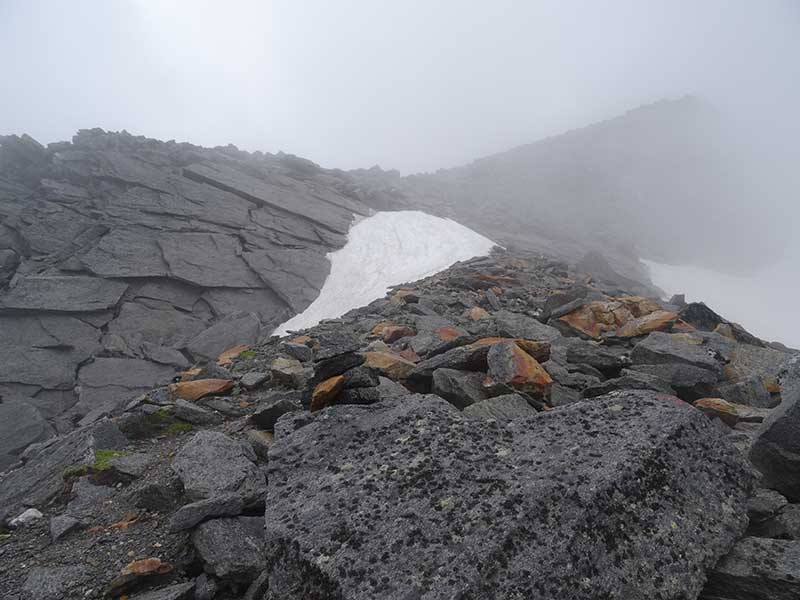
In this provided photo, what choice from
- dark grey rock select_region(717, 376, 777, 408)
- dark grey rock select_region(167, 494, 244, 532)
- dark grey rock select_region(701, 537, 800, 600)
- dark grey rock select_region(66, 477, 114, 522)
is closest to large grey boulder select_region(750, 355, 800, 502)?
dark grey rock select_region(701, 537, 800, 600)

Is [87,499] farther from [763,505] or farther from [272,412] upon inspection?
[763,505]

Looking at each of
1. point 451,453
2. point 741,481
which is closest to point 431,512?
point 451,453

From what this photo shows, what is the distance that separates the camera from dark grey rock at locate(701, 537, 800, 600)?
9.77 ft

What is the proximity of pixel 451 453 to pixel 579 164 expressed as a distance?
109074mm

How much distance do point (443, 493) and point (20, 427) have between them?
2029cm

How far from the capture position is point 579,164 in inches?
3986

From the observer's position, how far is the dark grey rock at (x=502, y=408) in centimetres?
561

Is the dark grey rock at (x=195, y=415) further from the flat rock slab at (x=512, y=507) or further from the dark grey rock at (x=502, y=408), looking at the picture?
the dark grey rock at (x=502, y=408)

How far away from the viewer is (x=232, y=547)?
4312mm

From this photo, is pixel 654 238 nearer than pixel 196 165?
No

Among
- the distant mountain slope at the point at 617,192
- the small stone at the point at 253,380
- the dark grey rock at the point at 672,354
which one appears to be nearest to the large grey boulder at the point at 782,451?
the dark grey rock at the point at 672,354

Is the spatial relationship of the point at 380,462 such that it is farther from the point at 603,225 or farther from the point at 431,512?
the point at 603,225

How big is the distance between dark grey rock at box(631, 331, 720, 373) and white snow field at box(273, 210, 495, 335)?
1784 cm

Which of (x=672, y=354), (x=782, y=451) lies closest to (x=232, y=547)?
(x=782, y=451)
